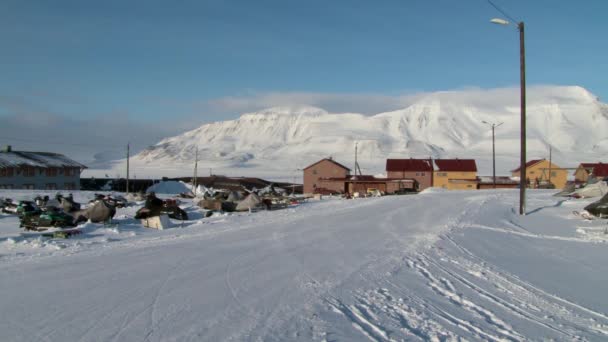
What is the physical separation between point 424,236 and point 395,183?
193 feet

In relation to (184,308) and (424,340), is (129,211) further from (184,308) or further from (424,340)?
(424,340)

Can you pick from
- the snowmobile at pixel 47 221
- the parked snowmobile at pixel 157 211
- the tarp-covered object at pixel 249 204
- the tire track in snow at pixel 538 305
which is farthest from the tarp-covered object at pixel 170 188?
the tire track in snow at pixel 538 305

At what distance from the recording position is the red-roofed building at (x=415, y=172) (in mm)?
80625

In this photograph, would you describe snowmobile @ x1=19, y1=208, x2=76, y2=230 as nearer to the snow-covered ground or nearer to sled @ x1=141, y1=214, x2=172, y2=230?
sled @ x1=141, y1=214, x2=172, y2=230

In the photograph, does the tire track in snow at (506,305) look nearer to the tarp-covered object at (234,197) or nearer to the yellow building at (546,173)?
the tarp-covered object at (234,197)

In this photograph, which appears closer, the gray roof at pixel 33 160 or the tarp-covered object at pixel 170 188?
the gray roof at pixel 33 160

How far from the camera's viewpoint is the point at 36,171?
61000 millimetres

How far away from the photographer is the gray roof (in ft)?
190

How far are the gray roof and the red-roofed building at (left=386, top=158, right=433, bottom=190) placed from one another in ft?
146

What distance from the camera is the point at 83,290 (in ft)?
29.1

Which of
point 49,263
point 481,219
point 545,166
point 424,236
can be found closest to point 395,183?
point 545,166

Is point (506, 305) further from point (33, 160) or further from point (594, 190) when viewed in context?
point (33, 160)

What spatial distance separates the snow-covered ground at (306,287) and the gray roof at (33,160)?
152ft

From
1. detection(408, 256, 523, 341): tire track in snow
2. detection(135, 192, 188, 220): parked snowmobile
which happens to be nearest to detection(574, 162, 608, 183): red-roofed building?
detection(135, 192, 188, 220): parked snowmobile
